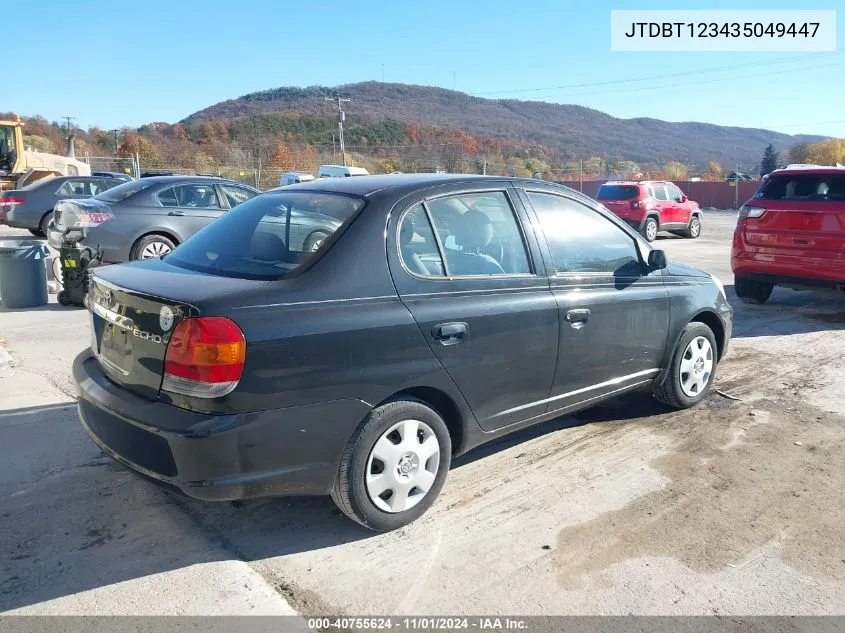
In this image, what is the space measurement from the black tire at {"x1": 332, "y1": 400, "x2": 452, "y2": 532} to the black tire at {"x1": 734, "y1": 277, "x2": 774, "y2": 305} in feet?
24.3

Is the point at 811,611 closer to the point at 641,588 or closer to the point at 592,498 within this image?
the point at 641,588

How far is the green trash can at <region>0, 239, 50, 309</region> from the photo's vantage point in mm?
8844

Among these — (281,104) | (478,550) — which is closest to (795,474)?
(478,550)

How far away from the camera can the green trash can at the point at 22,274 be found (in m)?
8.84

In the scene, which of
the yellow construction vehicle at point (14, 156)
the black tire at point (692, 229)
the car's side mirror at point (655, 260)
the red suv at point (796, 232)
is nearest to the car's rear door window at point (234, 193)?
the red suv at point (796, 232)

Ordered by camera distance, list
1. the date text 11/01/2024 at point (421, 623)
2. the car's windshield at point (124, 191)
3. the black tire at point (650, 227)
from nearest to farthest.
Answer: the date text 11/01/2024 at point (421, 623) → the car's windshield at point (124, 191) → the black tire at point (650, 227)

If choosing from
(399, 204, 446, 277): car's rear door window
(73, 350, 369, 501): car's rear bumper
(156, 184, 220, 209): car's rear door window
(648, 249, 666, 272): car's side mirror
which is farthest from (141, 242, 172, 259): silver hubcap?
(648, 249, 666, 272): car's side mirror

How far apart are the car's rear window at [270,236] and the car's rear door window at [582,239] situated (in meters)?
1.25

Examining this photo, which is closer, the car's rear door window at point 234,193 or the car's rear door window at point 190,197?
the car's rear door window at point 190,197

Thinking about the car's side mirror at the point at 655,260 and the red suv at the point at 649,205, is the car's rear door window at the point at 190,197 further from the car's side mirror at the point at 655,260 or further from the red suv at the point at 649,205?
the red suv at the point at 649,205

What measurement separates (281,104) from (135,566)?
128804mm

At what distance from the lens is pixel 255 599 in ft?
9.53

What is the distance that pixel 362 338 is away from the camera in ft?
10.5

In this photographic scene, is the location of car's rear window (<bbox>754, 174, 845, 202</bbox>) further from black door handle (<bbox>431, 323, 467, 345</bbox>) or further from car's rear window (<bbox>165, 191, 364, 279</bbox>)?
car's rear window (<bbox>165, 191, 364, 279</bbox>)
